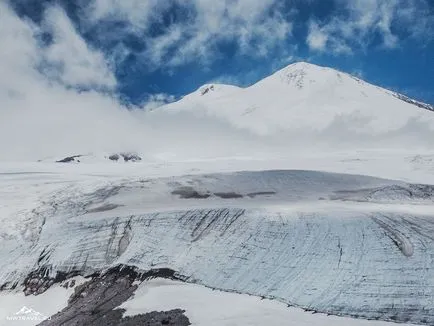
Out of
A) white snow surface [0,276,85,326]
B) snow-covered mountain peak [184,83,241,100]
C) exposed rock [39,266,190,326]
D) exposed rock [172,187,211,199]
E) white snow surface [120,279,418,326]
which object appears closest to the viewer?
white snow surface [120,279,418,326]

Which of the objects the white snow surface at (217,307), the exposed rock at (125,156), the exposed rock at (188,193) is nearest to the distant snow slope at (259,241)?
the exposed rock at (188,193)

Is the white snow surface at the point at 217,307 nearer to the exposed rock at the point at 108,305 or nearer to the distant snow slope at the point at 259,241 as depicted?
the exposed rock at the point at 108,305

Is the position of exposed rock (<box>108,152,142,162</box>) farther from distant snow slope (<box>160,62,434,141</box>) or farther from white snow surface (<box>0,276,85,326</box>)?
white snow surface (<box>0,276,85,326</box>)

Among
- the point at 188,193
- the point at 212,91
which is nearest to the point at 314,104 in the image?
the point at 212,91

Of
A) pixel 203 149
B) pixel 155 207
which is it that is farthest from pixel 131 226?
pixel 203 149

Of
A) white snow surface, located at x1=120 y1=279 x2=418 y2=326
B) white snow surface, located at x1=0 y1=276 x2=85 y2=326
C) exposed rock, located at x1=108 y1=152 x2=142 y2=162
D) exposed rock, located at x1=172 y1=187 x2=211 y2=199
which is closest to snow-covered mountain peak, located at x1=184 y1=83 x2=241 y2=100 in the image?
exposed rock, located at x1=108 y1=152 x2=142 y2=162
